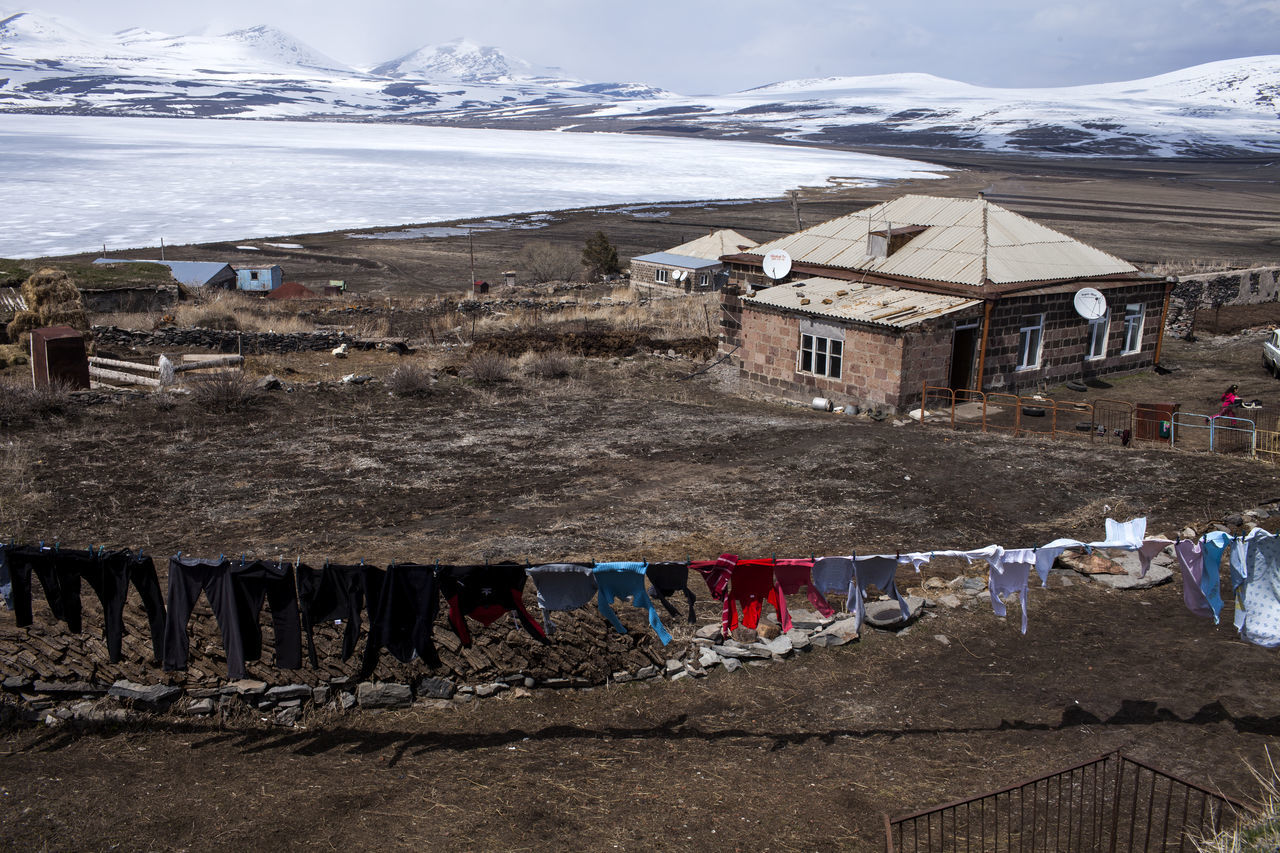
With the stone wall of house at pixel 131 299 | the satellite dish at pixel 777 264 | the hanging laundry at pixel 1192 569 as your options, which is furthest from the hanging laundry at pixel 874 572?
the stone wall of house at pixel 131 299

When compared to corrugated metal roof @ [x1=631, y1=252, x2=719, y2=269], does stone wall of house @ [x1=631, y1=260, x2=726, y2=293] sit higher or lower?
lower

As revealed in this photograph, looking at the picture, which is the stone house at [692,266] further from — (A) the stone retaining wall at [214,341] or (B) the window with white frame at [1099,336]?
(B) the window with white frame at [1099,336]

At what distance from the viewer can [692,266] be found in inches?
1702

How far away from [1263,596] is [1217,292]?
30.8m

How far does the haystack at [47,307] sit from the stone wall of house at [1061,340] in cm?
2359

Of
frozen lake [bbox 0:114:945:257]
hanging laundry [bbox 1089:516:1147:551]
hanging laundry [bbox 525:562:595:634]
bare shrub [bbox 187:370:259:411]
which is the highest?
frozen lake [bbox 0:114:945:257]

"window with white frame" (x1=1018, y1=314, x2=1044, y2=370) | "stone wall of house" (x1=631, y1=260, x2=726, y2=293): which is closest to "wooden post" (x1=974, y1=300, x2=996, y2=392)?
"window with white frame" (x1=1018, y1=314, x2=1044, y2=370)

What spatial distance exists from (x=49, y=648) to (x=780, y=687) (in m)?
7.16

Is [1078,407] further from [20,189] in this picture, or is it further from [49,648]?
[20,189]

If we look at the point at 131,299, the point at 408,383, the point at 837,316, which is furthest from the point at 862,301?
the point at 131,299

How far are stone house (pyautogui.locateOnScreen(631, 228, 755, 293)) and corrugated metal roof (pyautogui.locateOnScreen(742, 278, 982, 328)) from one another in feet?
53.7

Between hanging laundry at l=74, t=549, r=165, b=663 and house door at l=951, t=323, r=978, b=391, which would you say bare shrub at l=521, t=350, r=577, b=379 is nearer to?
house door at l=951, t=323, r=978, b=391

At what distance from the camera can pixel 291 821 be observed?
762 cm

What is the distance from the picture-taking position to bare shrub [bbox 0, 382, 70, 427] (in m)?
18.6
